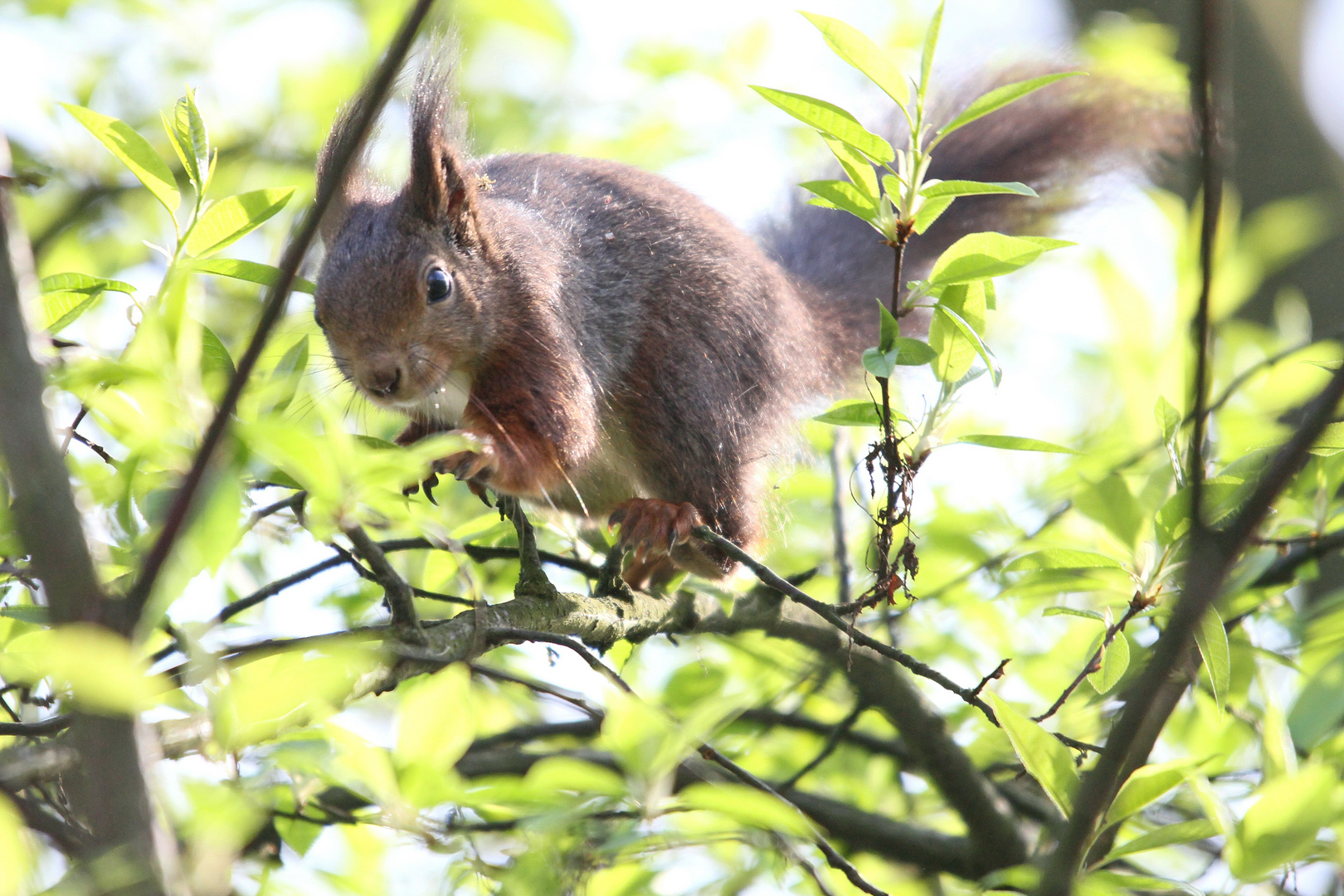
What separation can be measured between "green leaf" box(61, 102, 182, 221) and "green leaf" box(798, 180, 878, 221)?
2.24 ft

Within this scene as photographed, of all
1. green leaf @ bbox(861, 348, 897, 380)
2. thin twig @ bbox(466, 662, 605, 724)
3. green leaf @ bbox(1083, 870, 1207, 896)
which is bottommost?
green leaf @ bbox(1083, 870, 1207, 896)

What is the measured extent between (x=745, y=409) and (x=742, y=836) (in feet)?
4.25

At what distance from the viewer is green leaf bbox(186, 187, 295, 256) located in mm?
1198

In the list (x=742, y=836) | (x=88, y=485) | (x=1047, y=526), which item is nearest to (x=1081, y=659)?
(x=1047, y=526)

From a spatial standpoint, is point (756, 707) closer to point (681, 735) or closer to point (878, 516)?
point (878, 516)

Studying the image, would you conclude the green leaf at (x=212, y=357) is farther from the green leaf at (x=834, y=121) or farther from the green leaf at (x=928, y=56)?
the green leaf at (x=928, y=56)

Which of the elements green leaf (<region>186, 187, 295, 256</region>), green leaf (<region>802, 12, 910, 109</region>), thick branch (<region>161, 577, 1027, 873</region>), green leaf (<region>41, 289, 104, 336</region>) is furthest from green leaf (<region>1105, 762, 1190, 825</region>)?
green leaf (<region>41, 289, 104, 336</region>)

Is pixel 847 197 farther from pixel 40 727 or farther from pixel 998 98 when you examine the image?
pixel 40 727

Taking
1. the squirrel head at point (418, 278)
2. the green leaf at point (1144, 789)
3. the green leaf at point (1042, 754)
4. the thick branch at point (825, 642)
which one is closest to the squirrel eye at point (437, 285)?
the squirrel head at point (418, 278)

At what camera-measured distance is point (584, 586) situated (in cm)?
241

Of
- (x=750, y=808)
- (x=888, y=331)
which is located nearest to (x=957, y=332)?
(x=888, y=331)

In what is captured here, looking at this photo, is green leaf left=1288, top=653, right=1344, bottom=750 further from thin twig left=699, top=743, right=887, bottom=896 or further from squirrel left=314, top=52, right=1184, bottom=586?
squirrel left=314, top=52, right=1184, bottom=586

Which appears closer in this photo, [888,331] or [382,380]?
[888,331]

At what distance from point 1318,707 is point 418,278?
→ 1.51 m
